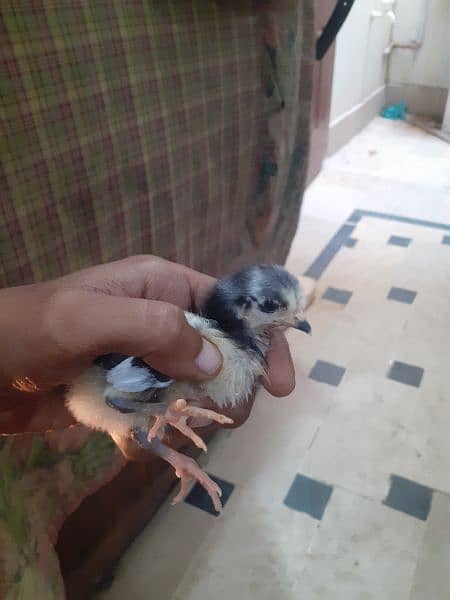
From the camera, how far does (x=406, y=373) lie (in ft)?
5.15

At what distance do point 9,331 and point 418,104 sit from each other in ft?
13.7

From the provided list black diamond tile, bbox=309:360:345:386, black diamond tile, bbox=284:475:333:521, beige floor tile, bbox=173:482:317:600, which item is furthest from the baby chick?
black diamond tile, bbox=309:360:345:386

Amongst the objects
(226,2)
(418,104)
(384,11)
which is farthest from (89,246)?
(418,104)

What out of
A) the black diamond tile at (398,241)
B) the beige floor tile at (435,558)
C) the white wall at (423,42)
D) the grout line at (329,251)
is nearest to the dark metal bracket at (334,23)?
the grout line at (329,251)

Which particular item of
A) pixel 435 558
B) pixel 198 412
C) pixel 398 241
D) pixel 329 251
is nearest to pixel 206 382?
pixel 198 412

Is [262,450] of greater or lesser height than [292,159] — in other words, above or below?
below

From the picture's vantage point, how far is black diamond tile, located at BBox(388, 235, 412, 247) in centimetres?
226

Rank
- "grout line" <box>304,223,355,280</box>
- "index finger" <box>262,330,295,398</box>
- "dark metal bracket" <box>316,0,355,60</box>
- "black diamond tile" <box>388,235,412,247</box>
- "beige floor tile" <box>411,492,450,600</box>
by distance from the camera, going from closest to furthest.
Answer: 1. "index finger" <box>262,330,295,398</box>
2. "beige floor tile" <box>411,492,450,600</box>
3. "dark metal bracket" <box>316,0,355,60</box>
4. "grout line" <box>304,223,355,280</box>
5. "black diamond tile" <box>388,235,412,247</box>

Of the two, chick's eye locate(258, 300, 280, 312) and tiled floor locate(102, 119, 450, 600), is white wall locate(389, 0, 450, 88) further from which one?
chick's eye locate(258, 300, 280, 312)

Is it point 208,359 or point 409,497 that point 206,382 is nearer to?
point 208,359

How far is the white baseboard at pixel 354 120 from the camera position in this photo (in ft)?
10.7

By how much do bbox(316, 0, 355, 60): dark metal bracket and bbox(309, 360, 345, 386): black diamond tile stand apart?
100 centimetres

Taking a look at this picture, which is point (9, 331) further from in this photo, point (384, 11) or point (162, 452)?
point (384, 11)

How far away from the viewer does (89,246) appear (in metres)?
0.90
